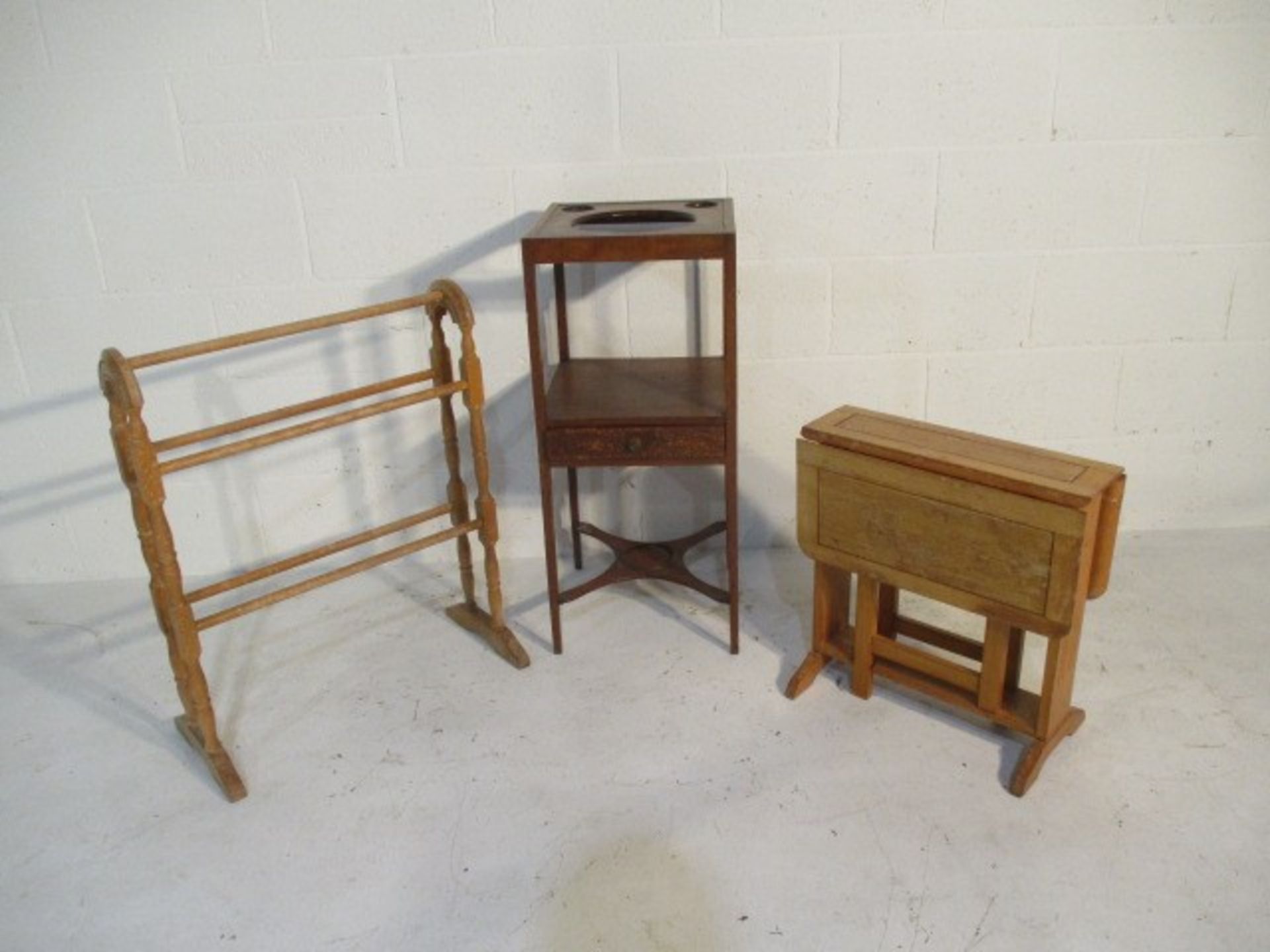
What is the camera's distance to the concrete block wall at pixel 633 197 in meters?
2.48

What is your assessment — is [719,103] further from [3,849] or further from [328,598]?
[3,849]

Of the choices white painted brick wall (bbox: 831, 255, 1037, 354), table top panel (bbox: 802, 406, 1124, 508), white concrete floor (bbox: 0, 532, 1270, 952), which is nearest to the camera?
white concrete floor (bbox: 0, 532, 1270, 952)

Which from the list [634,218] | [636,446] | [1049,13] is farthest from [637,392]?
[1049,13]

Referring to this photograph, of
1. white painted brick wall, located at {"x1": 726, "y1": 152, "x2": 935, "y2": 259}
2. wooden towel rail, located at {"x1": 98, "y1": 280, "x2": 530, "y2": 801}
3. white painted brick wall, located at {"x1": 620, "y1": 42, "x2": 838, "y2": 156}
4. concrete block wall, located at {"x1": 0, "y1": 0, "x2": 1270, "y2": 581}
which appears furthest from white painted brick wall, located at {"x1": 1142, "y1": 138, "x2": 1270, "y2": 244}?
wooden towel rail, located at {"x1": 98, "y1": 280, "x2": 530, "y2": 801}

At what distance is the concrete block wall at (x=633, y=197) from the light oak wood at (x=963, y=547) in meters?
0.66

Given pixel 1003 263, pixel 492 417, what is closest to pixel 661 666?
pixel 492 417

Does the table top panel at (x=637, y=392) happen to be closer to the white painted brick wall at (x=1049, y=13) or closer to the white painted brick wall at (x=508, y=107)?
the white painted brick wall at (x=508, y=107)

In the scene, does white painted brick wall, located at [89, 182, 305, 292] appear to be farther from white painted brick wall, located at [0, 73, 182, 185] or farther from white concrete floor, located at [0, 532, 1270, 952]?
white concrete floor, located at [0, 532, 1270, 952]

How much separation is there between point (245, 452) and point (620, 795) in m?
1.01

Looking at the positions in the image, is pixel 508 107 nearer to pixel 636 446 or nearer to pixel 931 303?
pixel 636 446

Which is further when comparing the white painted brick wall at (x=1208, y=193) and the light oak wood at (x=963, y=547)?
the white painted brick wall at (x=1208, y=193)

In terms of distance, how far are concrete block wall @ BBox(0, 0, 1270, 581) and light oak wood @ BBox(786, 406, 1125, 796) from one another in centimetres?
66

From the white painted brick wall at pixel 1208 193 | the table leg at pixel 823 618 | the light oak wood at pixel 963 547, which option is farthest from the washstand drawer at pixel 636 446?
the white painted brick wall at pixel 1208 193

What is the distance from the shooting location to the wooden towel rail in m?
1.94
